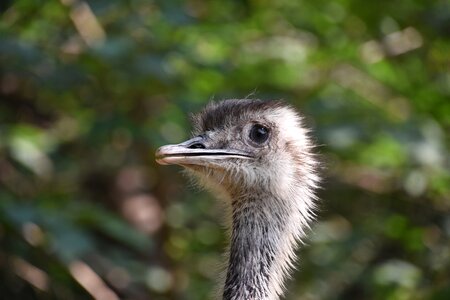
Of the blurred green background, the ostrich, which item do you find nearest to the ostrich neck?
the ostrich

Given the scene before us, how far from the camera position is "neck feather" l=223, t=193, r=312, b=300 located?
4.42 meters

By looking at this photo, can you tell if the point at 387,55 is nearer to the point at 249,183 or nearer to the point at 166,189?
the point at 166,189

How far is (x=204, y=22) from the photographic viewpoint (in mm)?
7719

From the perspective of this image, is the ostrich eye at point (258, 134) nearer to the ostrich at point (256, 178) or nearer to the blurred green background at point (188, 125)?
the ostrich at point (256, 178)

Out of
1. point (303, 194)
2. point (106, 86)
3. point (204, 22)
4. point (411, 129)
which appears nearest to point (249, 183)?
point (303, 194)

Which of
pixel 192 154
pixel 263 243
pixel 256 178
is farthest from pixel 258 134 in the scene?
pixel 263 243

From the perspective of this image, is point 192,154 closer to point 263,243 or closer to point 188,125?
point 263,243

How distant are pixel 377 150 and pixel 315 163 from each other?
2.63m

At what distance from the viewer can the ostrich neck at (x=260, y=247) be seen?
14.5 feet

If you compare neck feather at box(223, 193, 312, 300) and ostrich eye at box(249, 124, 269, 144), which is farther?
ostrich eye at box(249, 124, 269, 144)

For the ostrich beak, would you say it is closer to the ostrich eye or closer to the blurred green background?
the ostrich eye

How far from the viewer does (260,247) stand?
4.53 m

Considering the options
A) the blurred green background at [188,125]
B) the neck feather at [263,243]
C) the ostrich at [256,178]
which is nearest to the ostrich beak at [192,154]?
the ostrich at [256,178]

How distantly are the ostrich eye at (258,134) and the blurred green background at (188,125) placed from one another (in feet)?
3.80
